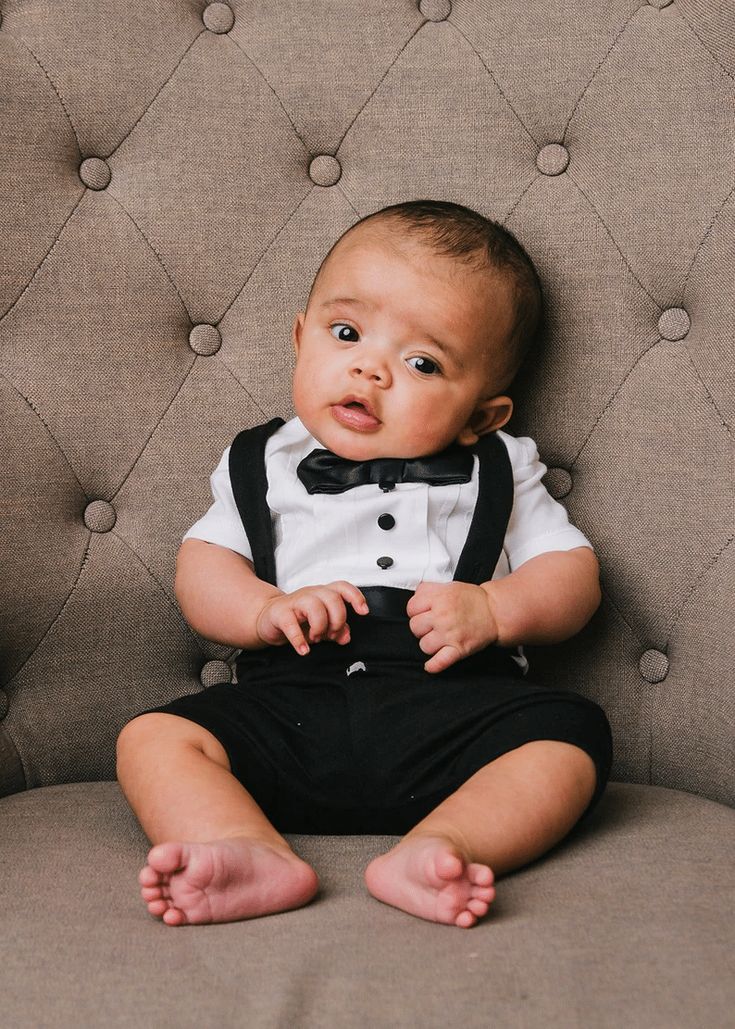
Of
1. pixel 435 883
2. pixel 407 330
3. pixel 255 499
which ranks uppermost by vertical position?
pixel 407 330

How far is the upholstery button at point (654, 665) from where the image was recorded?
1194mm

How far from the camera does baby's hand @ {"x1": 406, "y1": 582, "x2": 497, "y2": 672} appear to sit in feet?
3.43

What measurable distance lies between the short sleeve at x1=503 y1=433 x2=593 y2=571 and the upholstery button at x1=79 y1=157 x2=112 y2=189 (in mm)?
542

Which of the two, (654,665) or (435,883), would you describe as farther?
(654,665)

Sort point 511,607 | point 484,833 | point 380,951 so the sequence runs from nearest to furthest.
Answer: point 380,951 < point 484,833 < point 511,607

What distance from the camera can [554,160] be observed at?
1.27 meters

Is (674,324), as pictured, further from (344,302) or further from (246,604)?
(246,604)

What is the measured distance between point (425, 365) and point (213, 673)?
0.42 metres

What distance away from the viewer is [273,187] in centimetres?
129

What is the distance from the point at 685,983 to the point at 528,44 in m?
1.01

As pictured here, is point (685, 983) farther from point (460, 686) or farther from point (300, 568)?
point (300, 568)

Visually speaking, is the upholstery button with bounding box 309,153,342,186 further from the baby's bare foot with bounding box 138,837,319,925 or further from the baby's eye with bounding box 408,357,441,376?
the baby's bare foot with bounding box 138,837,319,925

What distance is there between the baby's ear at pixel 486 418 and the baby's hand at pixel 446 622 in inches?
8.6

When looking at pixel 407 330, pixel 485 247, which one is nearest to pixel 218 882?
pixel 407 330
